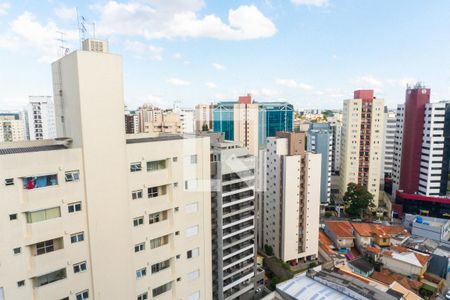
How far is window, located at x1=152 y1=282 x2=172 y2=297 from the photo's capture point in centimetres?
823

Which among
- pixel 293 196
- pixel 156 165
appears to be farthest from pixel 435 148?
pixel 156 165

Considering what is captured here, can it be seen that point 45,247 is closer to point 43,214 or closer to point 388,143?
point 43,214

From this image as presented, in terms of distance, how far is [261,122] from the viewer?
52.0 metres


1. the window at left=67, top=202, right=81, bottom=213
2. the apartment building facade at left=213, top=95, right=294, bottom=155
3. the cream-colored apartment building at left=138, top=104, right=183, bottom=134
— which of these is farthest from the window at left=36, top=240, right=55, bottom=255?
the apartment building facade at left=213, top=95, right=294, bottom=155

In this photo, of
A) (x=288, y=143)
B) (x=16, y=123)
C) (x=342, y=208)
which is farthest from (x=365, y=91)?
(x=16, y=123)

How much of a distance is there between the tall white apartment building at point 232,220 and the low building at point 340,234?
11.7 metres

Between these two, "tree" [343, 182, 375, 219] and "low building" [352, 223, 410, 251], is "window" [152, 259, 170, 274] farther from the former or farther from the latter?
"tree" [343, 182, 375, 219]

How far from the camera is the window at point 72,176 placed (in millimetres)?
6375

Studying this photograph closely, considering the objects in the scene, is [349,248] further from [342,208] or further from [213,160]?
[213,160]

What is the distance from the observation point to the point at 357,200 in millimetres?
31047

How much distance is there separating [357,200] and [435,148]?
9.67 metres

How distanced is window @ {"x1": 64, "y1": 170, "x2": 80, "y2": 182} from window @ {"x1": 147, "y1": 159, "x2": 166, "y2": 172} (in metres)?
1.75

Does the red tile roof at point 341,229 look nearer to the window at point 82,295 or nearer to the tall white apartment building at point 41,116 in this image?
the window at point 82,295

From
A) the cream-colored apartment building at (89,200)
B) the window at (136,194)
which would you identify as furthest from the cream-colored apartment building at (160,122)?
the window at (136,194)
